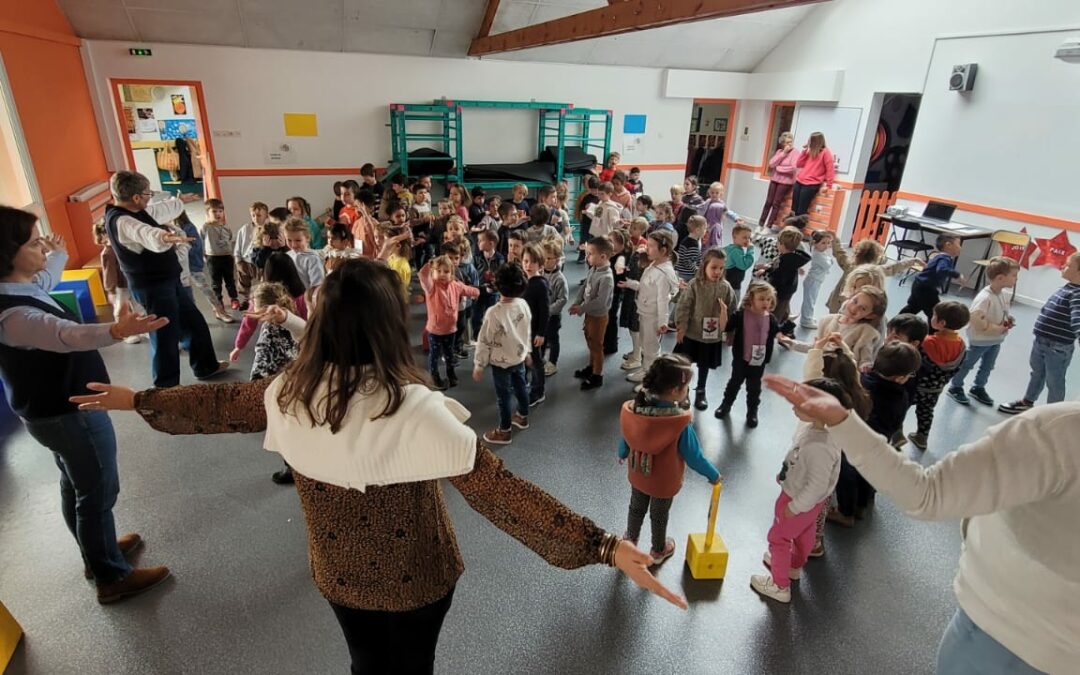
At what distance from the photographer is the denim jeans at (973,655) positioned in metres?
1.29

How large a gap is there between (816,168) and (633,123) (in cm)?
358

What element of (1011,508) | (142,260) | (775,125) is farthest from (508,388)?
(775,125)

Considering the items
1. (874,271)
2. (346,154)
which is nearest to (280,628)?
(874,271)

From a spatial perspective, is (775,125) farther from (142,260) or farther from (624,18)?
(142,260)

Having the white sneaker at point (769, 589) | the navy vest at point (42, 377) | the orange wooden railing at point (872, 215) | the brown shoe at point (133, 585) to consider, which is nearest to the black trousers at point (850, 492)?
the white sneaker at point (769, 589)

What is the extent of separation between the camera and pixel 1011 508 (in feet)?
4.03

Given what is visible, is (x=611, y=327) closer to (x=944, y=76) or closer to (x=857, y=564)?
(x=857, y=564)

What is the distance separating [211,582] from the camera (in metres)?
2.74

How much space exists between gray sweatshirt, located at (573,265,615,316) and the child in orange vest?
193cm

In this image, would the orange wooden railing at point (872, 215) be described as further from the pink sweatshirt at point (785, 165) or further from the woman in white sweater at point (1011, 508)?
the woman in white sweater at point (1011, 508)

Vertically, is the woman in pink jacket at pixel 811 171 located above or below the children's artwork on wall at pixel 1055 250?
above

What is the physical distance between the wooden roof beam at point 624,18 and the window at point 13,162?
5387 millimetres

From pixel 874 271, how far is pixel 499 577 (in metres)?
3.05

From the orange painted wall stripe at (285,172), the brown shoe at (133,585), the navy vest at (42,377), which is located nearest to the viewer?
the navy vest at (42,377)
